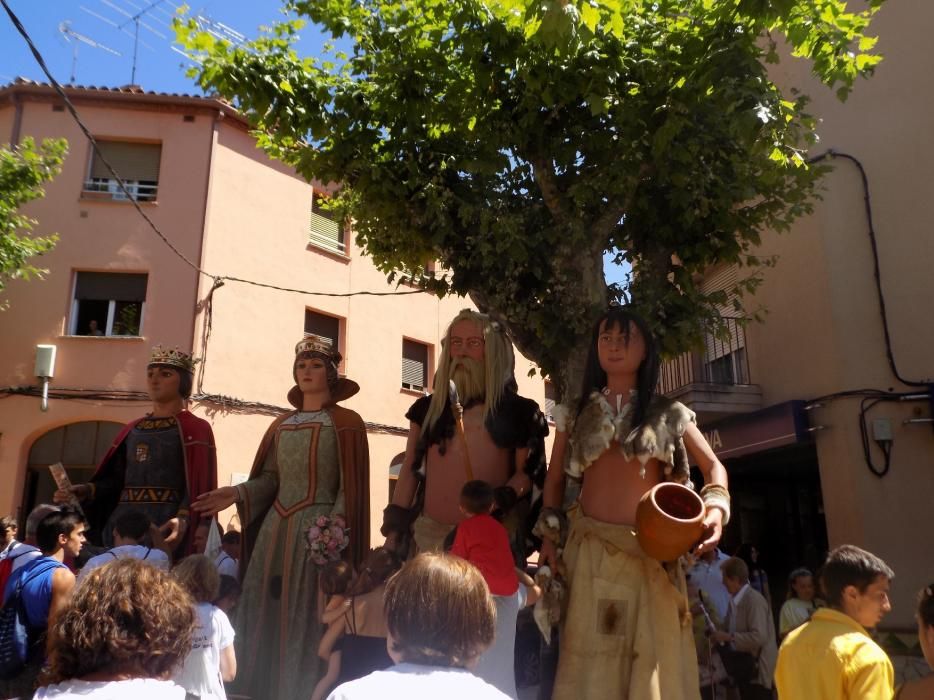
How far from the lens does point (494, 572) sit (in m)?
3.29

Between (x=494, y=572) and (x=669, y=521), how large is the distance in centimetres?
78

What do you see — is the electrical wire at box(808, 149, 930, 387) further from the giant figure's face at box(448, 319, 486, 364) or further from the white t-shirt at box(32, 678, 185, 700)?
the white t-shirt at box(32, 678, 185, 700)

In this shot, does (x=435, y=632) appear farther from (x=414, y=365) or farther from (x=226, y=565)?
(x=414, y=365)

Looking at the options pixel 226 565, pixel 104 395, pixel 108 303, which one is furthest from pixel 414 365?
pixel 226 565

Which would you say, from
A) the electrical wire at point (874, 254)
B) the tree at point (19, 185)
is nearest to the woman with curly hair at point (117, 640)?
the electrical wire at point (874, 254)

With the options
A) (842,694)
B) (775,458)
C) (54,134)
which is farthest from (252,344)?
(842,694)

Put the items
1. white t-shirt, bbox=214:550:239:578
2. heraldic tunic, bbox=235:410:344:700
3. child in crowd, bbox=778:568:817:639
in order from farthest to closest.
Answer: child in crowd, bbox=778:568:817:639 → white t-shirt, bbox=214:550:239:578 → heraldic tunic, bbox=235:410:344:700

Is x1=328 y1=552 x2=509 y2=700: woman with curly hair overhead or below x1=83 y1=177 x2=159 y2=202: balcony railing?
below

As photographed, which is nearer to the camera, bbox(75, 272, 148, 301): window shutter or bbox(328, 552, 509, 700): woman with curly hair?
bbox(328, 552, 509, 700): woman with curly hair

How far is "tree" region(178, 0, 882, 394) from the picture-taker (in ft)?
14.8

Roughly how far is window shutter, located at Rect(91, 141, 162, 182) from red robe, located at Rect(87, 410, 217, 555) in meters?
9.96

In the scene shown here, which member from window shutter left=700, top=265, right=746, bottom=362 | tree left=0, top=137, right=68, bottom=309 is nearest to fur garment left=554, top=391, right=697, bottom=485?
window shutter left=700, top=265, right=746, bottom=362

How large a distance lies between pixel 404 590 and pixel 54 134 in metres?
14.0

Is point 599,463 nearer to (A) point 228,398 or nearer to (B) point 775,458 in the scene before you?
(B) point 775,458
